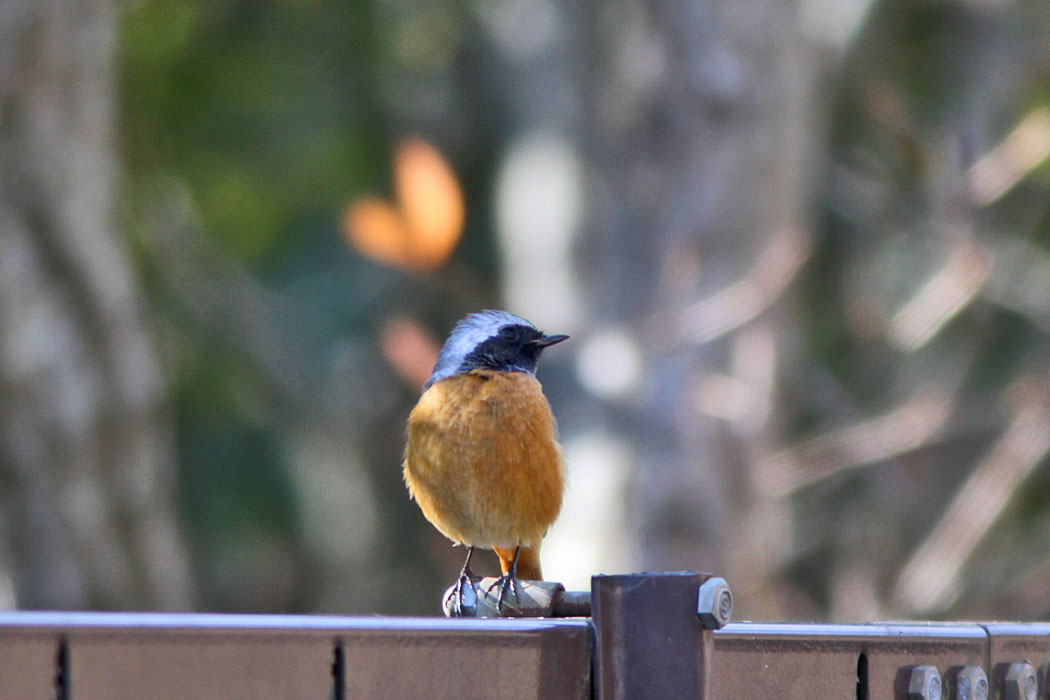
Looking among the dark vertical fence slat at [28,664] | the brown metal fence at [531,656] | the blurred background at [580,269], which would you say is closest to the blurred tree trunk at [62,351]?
the blurred background at [580,269]

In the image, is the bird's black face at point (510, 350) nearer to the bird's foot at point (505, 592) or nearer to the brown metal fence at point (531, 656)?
the bird's foot at point (505, 592)

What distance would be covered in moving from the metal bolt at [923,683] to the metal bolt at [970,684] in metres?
0.09

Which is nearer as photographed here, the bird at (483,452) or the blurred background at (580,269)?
the bird at (483,452)

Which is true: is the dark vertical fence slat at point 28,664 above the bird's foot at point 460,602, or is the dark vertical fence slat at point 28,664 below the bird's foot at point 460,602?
below

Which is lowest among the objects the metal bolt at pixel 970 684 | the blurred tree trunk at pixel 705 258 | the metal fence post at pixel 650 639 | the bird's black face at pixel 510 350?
the metal bolt at pixel 970 684

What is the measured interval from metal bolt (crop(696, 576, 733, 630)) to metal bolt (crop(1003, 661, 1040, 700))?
31.6 inches

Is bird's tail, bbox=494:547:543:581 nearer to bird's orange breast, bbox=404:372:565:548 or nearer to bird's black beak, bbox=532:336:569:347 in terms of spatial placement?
bird's orange breast, bbox=404:372:565:548

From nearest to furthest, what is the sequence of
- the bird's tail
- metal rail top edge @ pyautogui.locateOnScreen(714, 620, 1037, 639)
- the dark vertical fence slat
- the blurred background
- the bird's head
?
the dark vertical fence slat → metal rail top edge @ pyautogui.locateOnScreen(714, 620, 1037, 639) → the bird's head → the bird's tail → the blurred background

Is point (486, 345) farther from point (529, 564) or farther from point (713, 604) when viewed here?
point (713, 604)

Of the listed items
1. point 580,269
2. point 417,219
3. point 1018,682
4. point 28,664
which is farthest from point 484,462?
point 580,269

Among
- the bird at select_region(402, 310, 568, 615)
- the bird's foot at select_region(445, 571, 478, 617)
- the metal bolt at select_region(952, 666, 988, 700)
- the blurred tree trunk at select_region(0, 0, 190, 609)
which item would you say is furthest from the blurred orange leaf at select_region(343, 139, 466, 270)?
the metal bolt at select_region(952, 666, 988, 700)

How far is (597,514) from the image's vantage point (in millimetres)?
6969

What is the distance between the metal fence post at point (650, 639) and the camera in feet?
6.23

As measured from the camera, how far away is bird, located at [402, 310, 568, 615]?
12.2 feet
